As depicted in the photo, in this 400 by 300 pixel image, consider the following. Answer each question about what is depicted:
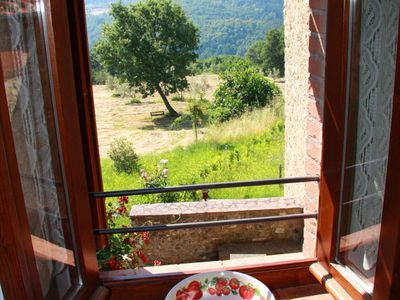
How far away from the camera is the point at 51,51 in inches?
39.8

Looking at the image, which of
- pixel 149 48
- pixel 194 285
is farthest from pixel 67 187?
pixel 149 48

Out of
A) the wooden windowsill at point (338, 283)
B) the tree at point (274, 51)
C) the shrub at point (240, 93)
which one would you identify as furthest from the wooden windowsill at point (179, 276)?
the tree at point (274, 51)

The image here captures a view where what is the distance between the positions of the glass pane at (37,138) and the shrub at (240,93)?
26.2ft

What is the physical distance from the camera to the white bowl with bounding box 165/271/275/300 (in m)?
1.22

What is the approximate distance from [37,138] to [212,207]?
130 inches

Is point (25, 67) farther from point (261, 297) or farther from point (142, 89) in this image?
point (142, 89)

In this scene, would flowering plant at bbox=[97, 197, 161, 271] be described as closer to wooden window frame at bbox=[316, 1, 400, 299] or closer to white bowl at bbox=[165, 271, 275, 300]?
white bowl at bbox=[165, 271, 275, 300]

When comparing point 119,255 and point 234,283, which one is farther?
point 119,255

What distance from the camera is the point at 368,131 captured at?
1076 millimetres

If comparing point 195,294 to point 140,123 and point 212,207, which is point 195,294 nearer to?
point 212,207

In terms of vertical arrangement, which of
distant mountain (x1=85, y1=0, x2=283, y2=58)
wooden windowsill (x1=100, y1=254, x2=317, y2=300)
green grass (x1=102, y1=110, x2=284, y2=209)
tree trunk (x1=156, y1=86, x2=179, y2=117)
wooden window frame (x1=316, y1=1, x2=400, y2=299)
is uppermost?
distant mountain (x1=85, y1=0, x2=283, y2=58)

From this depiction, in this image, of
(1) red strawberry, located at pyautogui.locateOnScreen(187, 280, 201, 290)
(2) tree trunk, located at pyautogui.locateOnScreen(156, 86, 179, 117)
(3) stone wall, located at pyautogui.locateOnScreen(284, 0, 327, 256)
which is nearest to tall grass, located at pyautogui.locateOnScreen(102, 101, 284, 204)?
(2) tree trunk, located at pyautogui.locateOnScreen(156, 86, 179, 117)

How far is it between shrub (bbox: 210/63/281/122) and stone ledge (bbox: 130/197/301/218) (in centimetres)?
481

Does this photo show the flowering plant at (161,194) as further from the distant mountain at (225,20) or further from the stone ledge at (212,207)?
the distant mountain at (225,20)
